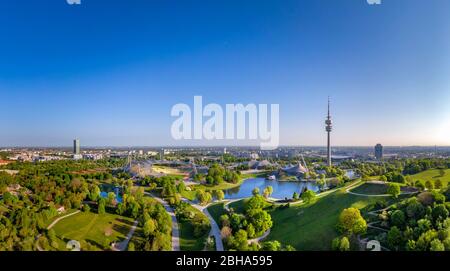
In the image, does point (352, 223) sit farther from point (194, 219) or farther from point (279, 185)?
point (279, 185)

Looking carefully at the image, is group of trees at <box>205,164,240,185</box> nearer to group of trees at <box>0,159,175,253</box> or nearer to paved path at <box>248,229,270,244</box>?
group of trees at <box>0,159,175,253</box>

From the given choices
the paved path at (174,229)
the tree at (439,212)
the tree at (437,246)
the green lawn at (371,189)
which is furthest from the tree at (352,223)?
the paved path at (174,229)

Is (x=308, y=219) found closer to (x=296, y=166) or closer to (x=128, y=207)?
(x=128, y=207)

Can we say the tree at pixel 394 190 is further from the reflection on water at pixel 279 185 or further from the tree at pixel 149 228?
the reflection on water at pixel 279 185

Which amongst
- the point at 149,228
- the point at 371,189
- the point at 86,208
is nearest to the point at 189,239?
the point at 149,228

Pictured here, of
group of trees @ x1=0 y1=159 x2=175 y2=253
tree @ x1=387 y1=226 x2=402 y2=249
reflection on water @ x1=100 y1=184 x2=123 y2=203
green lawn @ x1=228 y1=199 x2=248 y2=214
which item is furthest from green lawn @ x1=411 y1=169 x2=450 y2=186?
reflection on water @ x1=100 y1=184 x2=123 y2=203

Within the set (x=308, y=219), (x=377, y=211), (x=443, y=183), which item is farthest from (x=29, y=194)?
(x=443, y=183)

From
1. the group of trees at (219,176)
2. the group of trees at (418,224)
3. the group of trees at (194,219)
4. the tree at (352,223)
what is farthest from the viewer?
the group of trees at (219,176)
